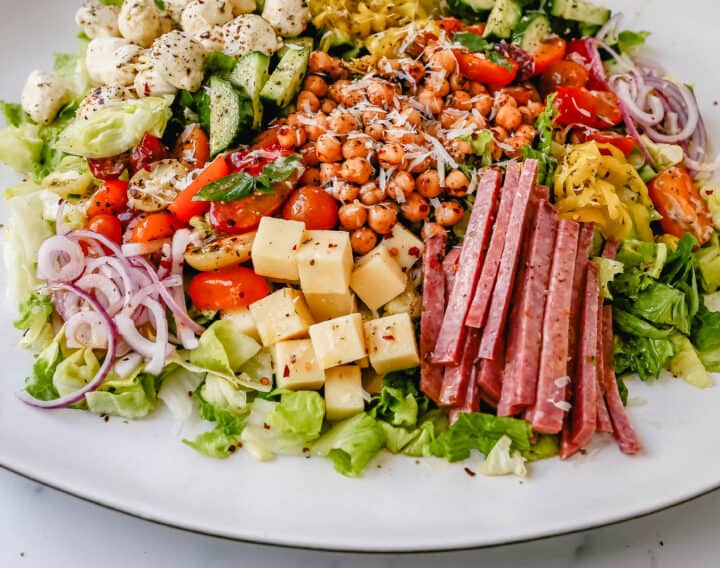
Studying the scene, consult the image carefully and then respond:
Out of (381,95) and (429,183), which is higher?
(381,95)

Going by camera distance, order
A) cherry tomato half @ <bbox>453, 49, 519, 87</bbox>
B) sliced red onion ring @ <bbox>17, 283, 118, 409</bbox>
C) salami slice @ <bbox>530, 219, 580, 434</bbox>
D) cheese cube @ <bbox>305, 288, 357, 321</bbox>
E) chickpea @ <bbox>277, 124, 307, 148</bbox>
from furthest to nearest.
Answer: cherry tomato half @ <bbox>453, 49, 519, 87</bbox>
chickpea @ <bbox>277, 124, 307, 148</bbox>
cheese cube @ <bbox>305, 288, 357, 321</bbox>
sliced red onion ring @ <bbox>17, 283, 118, 409</bbox>
salami slice @ <bbox>530, 219, 580, 434</bbox>

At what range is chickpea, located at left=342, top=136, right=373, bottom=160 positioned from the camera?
328 centimetres

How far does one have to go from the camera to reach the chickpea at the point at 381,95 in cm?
346

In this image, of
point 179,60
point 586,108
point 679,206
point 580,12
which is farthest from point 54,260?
point 580,12

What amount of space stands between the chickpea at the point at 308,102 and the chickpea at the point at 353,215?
641 millimetres

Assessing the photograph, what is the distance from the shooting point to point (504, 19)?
4094 mm

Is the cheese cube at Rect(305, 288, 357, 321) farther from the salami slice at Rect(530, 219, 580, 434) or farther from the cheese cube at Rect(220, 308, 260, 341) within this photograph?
the salami slice at Rect(530, 219, 580, 434)

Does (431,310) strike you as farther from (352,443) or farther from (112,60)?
(112,60)

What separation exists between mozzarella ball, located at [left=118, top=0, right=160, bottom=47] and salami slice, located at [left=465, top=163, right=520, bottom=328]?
7.18 feet

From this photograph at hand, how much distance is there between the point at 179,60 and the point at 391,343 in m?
1.84

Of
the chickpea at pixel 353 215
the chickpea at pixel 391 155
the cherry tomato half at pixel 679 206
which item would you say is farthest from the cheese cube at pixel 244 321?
the cherry tomato half at pixel 679 206

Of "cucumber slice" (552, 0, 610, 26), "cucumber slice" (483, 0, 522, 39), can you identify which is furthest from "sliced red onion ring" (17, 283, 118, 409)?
"cucumber slice" (552, 0, 610, 26)

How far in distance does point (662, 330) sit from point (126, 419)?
7.84 ft

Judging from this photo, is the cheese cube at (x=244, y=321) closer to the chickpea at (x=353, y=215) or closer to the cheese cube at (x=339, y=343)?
the cheese cube at (x=339, y=343)
